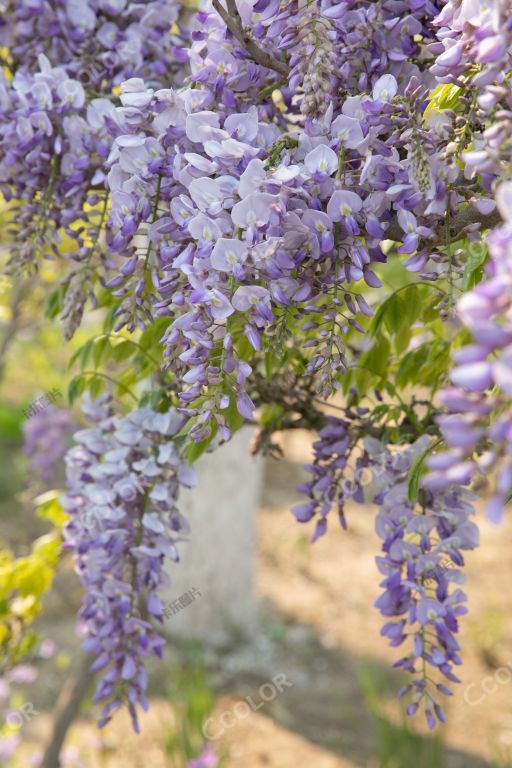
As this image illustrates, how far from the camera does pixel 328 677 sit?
4.38 metres

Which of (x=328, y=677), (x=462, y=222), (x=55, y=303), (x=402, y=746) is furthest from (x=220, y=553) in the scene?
(x=462, y=222)

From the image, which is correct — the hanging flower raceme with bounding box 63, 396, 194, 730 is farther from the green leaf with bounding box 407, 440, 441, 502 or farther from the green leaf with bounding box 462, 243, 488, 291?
the green leaf with bounding box 462, 243, 488, 291

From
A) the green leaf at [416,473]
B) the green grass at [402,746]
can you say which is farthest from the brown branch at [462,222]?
the green grass at [402,746]

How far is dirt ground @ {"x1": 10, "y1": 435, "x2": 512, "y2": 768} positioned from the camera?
3641 mm

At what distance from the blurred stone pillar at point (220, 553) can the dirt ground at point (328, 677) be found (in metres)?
0.18

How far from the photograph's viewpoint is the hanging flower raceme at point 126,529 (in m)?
1.29

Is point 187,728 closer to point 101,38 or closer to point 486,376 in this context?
point 101,38

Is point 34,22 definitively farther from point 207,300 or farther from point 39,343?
point 39,343

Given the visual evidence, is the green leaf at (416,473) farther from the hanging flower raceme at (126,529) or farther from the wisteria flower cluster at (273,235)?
the hanging flower raceme at (126,529)

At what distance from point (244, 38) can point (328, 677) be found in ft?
12.6

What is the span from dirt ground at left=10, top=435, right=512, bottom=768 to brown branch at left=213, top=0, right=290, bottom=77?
245 centimetres

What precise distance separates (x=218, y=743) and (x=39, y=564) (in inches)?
80.9

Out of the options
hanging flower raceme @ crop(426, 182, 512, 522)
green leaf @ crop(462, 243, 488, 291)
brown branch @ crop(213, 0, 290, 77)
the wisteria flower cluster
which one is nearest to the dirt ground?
the wisteria flower cluster

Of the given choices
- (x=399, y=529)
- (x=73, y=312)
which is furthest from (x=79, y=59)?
(x=399, y=529)
